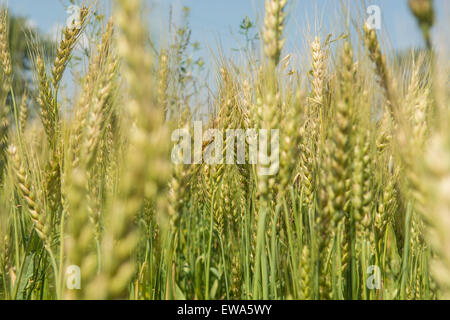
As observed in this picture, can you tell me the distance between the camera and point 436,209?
58 centimetres

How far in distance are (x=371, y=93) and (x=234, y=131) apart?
0.55 meters

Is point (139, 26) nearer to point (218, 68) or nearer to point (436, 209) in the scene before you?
point (436, 209)

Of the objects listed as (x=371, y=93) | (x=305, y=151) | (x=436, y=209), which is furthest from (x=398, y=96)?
(x=305, y=151)

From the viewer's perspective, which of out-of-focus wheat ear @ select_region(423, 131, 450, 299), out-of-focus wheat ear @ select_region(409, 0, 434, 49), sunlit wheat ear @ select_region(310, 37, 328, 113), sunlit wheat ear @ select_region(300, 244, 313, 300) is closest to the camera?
out-of-focus wheat ear @ select_region(423, 131, 450, 299)

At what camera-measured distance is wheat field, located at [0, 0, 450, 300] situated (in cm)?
48

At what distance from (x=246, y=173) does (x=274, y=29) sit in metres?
0.66

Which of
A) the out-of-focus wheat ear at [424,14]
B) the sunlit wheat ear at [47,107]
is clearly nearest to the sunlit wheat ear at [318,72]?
the out-of-focus wheat ear at [424,14]

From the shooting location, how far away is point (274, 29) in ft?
2.88

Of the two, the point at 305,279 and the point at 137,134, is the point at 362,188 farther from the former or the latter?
the point at 137,134

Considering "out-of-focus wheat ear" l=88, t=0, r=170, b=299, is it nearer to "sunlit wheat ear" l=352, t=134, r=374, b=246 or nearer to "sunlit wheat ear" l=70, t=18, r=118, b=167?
"sunlit wheat ear" l=70, t=18, r=118, b=167

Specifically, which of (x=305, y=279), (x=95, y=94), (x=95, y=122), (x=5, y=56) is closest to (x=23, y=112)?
(x=5, y=56)

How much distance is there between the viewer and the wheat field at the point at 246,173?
0.48 m

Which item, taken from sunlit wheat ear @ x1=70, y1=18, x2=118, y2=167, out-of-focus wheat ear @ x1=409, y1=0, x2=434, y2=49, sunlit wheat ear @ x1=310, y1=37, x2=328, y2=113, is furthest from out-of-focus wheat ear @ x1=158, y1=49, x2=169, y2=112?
out-of-focus wheat ear @ x1=409, y1=0, x2=434, y2=49
